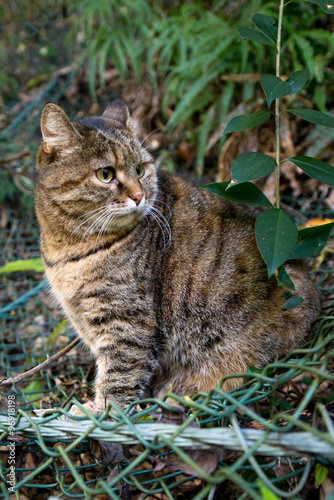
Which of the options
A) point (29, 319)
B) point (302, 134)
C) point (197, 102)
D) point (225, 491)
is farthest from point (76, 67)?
point (225, 491)

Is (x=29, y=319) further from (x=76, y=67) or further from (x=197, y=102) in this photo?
(x=76, y=67)

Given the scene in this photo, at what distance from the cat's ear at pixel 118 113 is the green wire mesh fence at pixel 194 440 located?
50.4 inches

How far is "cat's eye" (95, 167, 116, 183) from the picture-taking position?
1705mm

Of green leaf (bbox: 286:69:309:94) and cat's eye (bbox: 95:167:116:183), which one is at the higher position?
green leaf (bbox: 286:69:309:94)

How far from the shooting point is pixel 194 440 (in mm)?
864

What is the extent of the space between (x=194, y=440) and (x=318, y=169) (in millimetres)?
956

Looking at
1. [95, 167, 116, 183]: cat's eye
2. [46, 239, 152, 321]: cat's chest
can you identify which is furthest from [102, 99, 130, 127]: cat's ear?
[46, 239, 152, 321]: cat's chest

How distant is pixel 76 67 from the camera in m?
4.69

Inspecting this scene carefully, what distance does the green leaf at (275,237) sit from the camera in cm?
125

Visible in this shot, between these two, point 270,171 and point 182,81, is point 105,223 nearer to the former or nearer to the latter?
point 270,171

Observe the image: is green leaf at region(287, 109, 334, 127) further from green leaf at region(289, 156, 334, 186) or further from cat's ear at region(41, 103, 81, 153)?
cat's ear at region(41, 103, 81, 153)

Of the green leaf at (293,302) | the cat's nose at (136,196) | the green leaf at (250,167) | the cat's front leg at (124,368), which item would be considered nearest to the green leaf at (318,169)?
the green leaf at (250,167)

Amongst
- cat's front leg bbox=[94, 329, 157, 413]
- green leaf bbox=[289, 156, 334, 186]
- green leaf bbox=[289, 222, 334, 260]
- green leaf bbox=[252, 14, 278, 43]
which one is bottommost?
cat's front leg bbox=[94, 329, 157, 413]

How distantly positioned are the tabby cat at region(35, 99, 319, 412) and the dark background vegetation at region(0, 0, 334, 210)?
4.54 ft
